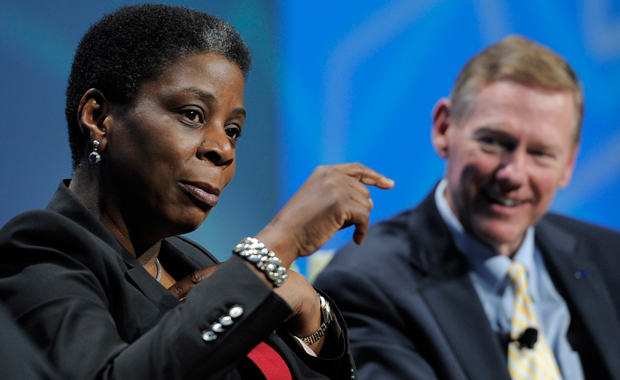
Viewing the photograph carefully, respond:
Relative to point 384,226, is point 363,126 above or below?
above

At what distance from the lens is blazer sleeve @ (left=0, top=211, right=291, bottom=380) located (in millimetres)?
939

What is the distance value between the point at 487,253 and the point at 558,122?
1.93 ft

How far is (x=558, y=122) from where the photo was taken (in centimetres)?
245

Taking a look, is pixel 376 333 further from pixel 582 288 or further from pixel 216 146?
pixel 216 146

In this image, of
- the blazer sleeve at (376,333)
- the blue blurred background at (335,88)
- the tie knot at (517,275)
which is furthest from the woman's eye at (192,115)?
the tie knot at (517,275)

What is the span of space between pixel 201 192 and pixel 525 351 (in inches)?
55.9

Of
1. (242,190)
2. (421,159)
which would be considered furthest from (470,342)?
(242,190)

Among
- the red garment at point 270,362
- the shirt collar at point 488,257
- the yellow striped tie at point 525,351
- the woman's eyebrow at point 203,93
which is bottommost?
the yellow striped tie at point 525,351

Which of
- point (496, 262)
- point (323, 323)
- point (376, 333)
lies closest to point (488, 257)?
point (496, 262)

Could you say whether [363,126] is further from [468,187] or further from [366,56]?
[468,187]

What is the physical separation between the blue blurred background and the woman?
0.87 metres

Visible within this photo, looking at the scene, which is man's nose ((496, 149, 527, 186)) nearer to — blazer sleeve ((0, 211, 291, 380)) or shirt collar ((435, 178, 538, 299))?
shirt collar ((435, 178, 538, 299))

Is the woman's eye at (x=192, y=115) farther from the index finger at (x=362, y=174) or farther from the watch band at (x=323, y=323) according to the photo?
the watch band at (x=323, y=323)

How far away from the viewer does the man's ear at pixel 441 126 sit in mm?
2621
